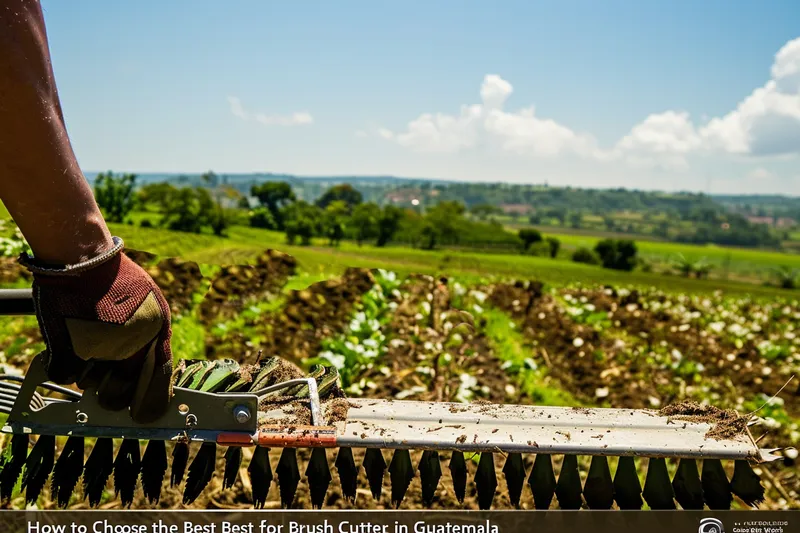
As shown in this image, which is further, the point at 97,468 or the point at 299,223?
the point at 299,223

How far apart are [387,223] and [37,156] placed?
847cm

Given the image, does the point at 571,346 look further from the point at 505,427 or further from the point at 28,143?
the point at 28,143

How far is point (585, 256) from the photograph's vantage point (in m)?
15.9

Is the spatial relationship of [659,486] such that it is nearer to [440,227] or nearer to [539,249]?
[440,227]

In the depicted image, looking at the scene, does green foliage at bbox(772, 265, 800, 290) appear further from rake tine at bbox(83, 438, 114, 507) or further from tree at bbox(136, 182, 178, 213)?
rake tine at bbox(83, 438, 114, 507)

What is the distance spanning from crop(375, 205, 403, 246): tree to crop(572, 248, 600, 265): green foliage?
6.89 metres

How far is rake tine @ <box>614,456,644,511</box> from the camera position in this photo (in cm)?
198

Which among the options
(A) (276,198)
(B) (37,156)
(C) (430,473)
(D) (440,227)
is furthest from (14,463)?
(D) (440,227)

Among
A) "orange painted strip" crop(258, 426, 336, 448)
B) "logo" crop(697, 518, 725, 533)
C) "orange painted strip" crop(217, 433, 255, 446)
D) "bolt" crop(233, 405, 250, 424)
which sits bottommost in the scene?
"logo" crop(697, 518, 725, 533)

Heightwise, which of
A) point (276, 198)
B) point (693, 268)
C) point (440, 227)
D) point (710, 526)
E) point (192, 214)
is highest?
point (276, 198)

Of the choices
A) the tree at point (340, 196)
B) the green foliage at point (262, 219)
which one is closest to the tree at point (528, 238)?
the tree at point (340, 196)

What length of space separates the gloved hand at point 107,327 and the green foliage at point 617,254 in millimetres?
13581

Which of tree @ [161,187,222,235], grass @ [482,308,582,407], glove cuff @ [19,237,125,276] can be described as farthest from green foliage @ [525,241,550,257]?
glove cuff @ [19,237,125,276]

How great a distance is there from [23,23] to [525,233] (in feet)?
53.1
